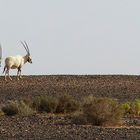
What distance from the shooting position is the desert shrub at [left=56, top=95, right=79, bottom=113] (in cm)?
3294

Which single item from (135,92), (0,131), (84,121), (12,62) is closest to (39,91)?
(135,92)

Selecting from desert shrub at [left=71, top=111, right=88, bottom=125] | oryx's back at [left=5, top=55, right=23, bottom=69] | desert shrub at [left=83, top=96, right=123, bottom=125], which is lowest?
desert shrub at [left=71, top=111, right=88, bottom=125]

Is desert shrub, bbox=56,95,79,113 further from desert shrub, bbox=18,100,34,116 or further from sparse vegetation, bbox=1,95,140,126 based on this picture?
desert shrub, bbox=18,100,34,116

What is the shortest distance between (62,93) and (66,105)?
1047 centimetres

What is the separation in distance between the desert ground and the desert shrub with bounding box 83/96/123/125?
0.51 metres

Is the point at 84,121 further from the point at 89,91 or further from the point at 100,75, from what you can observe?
the point at 100,75

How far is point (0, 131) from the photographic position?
23906 millimetres

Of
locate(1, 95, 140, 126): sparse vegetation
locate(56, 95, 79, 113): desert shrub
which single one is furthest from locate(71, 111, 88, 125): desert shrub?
locate(56, 95, 79, 113): desert shrub

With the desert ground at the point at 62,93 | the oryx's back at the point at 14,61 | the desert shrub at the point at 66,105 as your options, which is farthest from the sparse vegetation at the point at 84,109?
the oryx's back at the point at 14,61

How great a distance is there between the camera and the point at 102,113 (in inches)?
1033

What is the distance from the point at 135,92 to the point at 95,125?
18.9 m

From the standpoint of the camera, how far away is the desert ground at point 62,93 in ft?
75.6

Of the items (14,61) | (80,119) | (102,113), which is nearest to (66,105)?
(80,119)

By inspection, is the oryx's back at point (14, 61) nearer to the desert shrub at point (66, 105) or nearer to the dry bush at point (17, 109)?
the desert shrub at point (66, 105)
